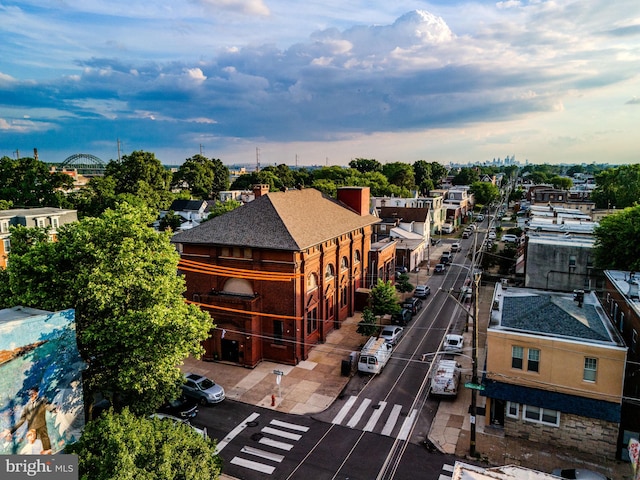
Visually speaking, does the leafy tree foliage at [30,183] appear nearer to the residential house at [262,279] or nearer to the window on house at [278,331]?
the residential house at [262,279]

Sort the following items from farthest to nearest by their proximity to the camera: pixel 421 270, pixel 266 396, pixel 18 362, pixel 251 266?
pixel 421 270
pixel 251 266
pixel 266 396
pixel 18 362

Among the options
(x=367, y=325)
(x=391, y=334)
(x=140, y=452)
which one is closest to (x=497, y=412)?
(x=391, y=334)

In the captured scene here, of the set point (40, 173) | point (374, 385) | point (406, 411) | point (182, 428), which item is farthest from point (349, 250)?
point (40, 173)

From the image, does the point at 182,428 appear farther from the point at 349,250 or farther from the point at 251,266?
the point at 349,250

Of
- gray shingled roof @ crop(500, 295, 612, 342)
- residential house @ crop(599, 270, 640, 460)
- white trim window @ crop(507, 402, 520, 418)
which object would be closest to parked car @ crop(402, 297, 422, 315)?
gray shingled roof @ crop(500, 295, 612, 342)

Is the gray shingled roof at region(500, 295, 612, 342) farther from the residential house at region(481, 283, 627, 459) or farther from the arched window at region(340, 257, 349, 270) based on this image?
the arched window at region(340, 257, 349, 270)
